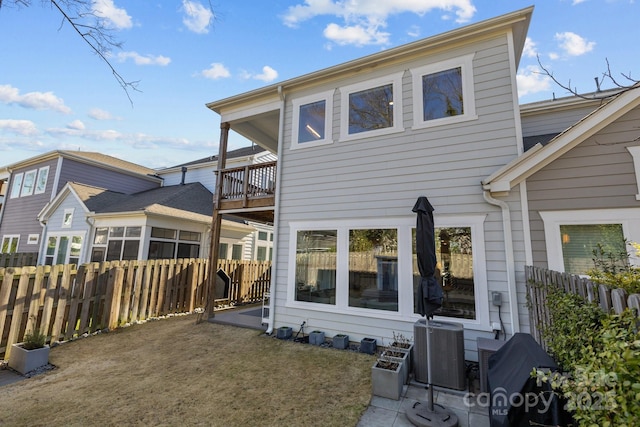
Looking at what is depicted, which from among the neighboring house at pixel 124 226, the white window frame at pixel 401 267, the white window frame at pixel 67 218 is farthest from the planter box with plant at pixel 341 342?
A: the white window frame at pixel 67 218

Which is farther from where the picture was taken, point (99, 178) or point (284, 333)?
point (99, 178)

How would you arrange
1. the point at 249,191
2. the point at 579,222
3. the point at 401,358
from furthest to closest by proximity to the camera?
1. the point at 249,191
2. the point at 579,222
3. the point at 401,358

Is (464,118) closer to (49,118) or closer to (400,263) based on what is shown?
(400,263)

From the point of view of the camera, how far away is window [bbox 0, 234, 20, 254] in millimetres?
16317

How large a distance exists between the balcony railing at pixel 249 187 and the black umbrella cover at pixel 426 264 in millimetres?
4444

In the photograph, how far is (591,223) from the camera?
4.41 metres

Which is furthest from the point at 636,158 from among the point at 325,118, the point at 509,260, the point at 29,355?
the point at 29,355

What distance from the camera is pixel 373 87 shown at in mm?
6480

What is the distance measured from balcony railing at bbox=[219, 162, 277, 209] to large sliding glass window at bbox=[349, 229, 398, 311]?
9.33 feet

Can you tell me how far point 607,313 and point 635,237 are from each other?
3.47 m

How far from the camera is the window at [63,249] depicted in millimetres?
12484

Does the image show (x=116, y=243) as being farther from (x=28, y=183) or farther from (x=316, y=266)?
(x=28, y=183)

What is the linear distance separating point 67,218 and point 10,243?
764 centimetres

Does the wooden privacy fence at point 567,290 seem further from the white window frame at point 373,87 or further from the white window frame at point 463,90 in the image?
the white window frame at point 373,87
